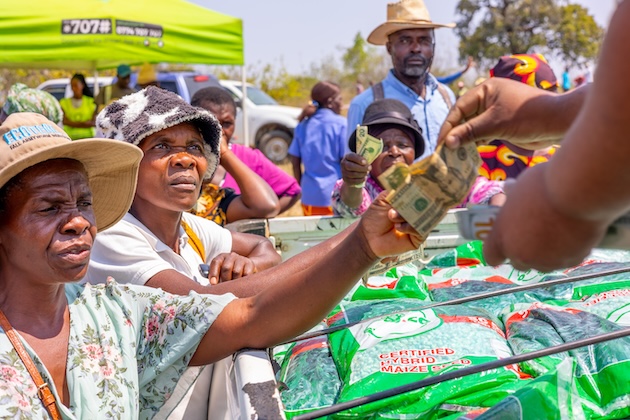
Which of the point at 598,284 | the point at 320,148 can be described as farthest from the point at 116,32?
the point at 598,284

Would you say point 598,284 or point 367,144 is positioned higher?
point 367,144

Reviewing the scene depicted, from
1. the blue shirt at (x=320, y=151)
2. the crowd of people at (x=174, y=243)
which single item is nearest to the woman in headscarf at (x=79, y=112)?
the blue shirt at (x=320, y=151)

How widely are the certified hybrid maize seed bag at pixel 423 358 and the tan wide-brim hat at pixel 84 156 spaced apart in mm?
822

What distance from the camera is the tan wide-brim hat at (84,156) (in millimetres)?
1771

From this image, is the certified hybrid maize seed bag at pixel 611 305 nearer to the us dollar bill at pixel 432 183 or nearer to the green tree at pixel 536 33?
the us dollar bill at pixel 432 183

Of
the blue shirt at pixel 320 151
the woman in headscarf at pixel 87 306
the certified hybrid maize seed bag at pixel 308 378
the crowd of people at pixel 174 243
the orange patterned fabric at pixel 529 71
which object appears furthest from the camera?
the blue shirt at pixel 320 151

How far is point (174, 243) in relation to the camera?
260cm

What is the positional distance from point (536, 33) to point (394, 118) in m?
31.4

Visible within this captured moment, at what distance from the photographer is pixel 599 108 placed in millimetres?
931

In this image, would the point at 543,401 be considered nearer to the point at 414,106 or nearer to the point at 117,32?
the point at 414,106

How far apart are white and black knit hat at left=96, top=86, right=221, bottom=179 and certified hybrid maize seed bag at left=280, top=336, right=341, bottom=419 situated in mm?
856

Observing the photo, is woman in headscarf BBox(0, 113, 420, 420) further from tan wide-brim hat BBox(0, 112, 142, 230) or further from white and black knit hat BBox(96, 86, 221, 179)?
white and black knit hat BBox(96, 86, 221, 179)

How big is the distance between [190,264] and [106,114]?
0.59 m

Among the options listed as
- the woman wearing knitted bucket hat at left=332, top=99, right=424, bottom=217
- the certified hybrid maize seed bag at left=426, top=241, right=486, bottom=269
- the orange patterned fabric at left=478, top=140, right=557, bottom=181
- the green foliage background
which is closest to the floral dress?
the certified hybrid maize seed bag at left=426, top=241, right=486, bottom=269
